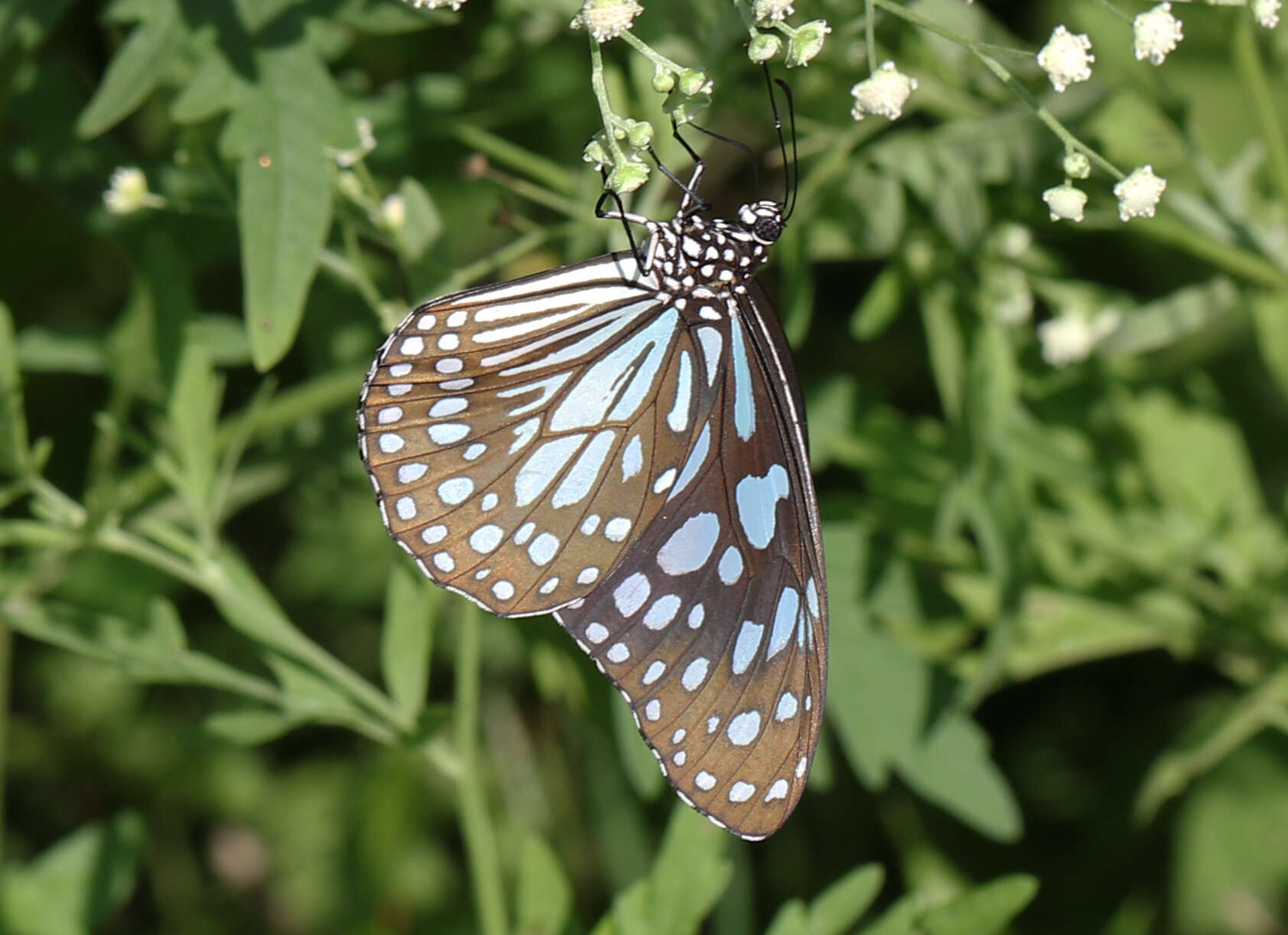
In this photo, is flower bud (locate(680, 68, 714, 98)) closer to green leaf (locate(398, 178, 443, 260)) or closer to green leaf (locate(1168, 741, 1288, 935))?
green leaf (locate(398, 178, 443, 260))

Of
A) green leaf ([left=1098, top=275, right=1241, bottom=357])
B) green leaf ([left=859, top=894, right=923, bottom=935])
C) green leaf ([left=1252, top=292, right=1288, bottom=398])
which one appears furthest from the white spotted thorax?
green leaf ([left=1252, top=292, right=1288, bottom=398])

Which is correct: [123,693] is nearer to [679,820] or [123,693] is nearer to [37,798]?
[37,798]

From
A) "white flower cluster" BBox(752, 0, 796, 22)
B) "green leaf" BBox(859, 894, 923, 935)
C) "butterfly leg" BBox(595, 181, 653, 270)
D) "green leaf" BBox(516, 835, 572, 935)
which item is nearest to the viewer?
"white flower cluster" BBox(752, 0, 796, 22)

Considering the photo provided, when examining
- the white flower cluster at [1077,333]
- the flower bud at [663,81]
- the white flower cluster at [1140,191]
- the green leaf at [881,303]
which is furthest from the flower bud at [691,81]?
the white flower cluster at [1077,333]

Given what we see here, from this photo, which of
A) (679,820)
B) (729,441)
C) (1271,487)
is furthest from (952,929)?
(1271,487)

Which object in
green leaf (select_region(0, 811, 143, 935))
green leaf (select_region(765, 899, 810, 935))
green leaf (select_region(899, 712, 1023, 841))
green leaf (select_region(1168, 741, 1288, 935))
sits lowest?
green leaf (select_region(1168, 741, 1288, 935))

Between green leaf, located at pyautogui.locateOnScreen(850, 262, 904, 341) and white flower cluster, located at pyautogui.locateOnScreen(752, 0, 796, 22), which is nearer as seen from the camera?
white flower cluster, located at pyautogui.locateOnScreen(752, 0, 796, 22)
